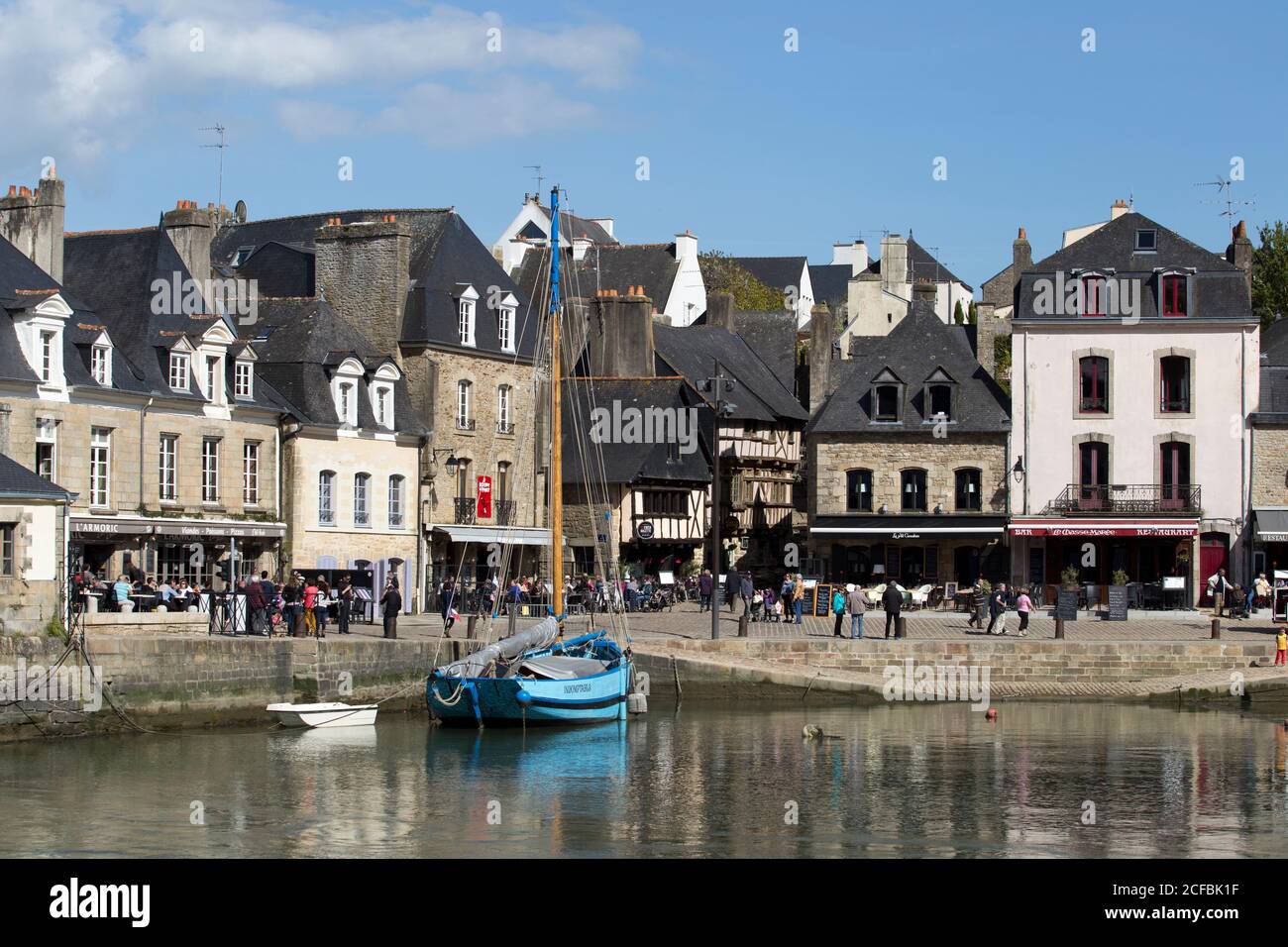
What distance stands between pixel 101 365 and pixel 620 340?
21.2 metres

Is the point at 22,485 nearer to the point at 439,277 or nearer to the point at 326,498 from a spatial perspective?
the point at 326,498

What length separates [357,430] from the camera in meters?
41.3

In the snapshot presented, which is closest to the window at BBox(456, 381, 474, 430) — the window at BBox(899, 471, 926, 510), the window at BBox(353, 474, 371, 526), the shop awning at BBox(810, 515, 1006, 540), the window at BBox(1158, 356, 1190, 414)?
the window at BBox(353, 474, 371, 526)

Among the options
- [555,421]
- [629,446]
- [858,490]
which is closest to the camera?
[555,421]

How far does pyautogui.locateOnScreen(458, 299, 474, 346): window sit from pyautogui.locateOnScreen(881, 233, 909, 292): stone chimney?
39.9 metres

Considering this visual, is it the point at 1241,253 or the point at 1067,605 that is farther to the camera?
the point at 1241,253

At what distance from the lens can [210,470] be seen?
3781 centimetres

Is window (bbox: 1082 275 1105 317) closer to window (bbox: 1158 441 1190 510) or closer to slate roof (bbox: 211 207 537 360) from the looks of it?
window (bbox: 1158 441 1190 510)

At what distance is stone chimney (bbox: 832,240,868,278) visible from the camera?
3824 inches

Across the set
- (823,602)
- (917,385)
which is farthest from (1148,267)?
(823,602)
